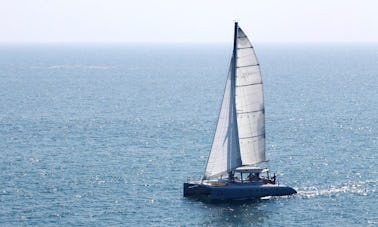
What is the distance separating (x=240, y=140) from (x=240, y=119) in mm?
2478

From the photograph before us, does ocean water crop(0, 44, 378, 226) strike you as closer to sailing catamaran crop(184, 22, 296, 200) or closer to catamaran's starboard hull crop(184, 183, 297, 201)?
catamaran's starboard hull crop(184, 183, 297, 201)

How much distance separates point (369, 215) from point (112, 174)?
33154mm

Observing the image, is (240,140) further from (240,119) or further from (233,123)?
(240,119)

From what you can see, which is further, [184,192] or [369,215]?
[184,192]

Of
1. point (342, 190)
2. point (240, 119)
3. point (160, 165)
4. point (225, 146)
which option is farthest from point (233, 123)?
point (160, 165)

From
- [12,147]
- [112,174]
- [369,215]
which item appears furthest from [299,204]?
[12,147]

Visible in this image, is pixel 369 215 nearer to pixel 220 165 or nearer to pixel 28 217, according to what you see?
pixel 220 165

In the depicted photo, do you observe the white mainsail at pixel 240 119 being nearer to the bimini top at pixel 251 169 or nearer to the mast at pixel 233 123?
the mast at pixel 233 123

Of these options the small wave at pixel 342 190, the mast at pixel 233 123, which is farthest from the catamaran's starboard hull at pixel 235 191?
the mast at pixel 233 123

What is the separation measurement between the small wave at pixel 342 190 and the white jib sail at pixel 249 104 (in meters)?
6.14

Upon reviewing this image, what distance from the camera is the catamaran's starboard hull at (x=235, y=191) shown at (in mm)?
88000

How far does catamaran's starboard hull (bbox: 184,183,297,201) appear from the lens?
88000 millimetres

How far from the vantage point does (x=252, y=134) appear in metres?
90.8

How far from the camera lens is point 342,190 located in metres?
92.8
